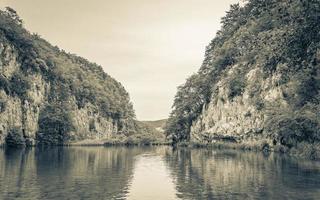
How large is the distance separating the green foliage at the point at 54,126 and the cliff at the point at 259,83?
131 feet

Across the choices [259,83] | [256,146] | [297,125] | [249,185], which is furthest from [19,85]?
[249,185]

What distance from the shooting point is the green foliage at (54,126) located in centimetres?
14912

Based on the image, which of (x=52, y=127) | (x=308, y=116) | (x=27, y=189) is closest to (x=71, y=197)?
(x=27, y=189)

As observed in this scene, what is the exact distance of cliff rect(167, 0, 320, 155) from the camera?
26.9 metres

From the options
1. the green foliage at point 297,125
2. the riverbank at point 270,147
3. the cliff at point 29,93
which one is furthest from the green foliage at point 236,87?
the cliff at point 29,93

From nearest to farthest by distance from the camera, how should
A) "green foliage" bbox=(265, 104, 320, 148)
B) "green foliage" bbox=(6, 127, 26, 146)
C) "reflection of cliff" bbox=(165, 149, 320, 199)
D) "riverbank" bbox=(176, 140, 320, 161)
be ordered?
"reflection of cliff" bbox=(165, 149, 320, 199)
"riverbank" bbox=(176, 140, 320, 161)
"green foliage" bbox=(265, 104, 320, 148)
"green foliage" bbox=(6, 127, 26, 146)

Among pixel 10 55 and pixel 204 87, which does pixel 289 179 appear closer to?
pixel 204 87

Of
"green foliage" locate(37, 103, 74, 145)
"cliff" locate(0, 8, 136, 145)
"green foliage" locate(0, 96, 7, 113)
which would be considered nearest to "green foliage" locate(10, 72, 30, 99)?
"cliff" locate(0, 8, 136, 145)

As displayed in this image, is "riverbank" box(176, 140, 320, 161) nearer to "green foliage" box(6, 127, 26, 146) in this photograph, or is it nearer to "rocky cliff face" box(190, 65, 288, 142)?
"rocky cliff face" box(190, 65, 288, 142)

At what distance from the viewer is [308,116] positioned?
2662 inches

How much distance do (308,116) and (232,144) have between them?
44877mm

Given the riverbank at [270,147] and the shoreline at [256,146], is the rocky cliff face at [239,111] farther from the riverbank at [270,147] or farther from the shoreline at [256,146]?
the shoreline at [256,146]

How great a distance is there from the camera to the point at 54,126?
151625 millimetres

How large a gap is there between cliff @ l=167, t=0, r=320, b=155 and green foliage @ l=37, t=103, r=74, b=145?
1576 inches
